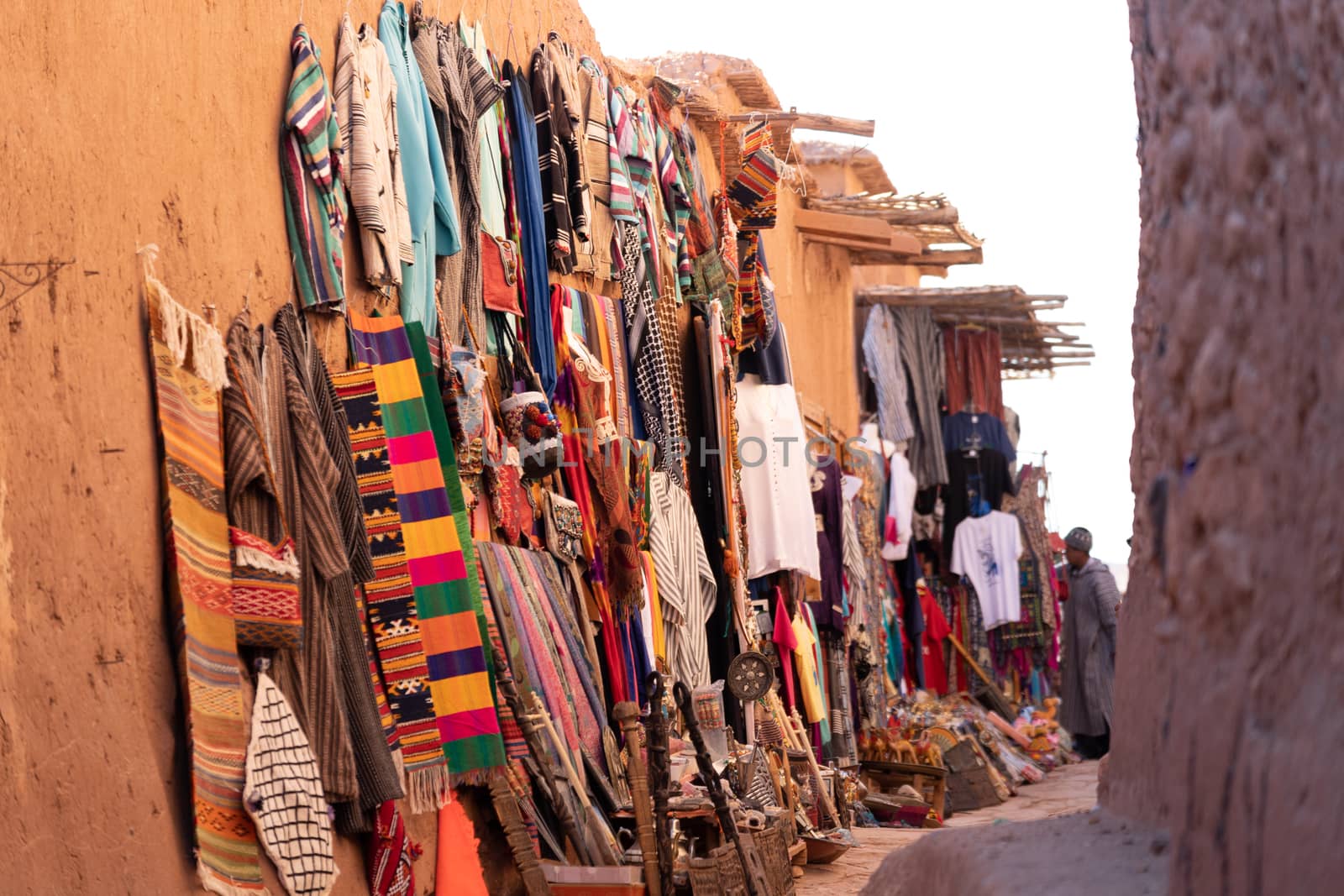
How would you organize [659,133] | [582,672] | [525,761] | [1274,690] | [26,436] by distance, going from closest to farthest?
[1274,690] < [26,436] < [525,761] < [582,672] < [659,133]

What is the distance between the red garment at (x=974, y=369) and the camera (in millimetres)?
14570

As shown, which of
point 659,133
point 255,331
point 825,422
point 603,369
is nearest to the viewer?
point 255,331

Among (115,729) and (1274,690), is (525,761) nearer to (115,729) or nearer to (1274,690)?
(115,729)

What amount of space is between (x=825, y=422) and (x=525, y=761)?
666 centimetres

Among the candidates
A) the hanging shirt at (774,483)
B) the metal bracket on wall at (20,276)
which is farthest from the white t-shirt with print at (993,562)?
the metal bracket on wall at (20,276)

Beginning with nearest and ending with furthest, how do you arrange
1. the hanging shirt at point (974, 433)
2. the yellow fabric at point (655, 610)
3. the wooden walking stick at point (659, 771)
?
the wooden walking stick at point (659, 771)
the yellow fabric at point (655, 610)
the hanging shirt at point (974, 433)

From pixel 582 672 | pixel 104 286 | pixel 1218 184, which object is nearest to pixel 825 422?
pixel 582 672

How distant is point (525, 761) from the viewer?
532cm

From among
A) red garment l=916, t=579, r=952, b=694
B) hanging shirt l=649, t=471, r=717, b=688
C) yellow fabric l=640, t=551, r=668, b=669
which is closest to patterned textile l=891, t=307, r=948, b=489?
red garment l=916, t=579, r=952, b=694

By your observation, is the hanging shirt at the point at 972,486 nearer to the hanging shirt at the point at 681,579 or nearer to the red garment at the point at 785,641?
the red garment at the point at 785,641

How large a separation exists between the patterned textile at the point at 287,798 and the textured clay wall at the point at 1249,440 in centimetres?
313

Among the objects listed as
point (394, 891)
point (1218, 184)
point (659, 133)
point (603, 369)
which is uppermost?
point (659, 133)

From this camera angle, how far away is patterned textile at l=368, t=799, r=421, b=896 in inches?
175

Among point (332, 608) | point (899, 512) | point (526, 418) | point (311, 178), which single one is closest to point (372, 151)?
point (311, 178)
